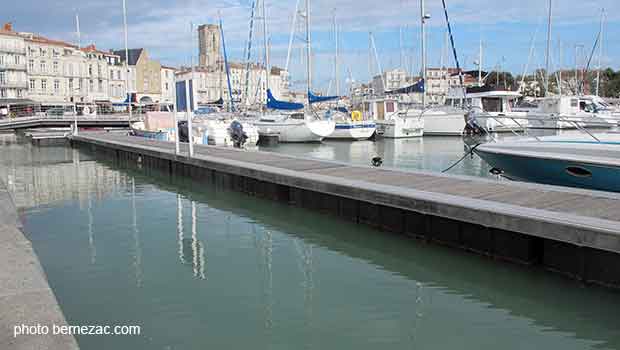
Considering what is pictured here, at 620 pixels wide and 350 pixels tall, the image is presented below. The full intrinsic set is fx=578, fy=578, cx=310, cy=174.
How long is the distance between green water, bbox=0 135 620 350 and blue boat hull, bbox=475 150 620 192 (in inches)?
167

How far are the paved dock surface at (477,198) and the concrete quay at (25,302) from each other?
570 centimetres

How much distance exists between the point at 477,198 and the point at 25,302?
22.0 feet

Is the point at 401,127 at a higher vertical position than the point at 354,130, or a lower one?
higher

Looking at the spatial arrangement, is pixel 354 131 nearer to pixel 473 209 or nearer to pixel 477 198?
pixel 477 198

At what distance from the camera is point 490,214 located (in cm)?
819

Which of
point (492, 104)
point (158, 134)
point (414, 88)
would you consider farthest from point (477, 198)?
point (492, 104)

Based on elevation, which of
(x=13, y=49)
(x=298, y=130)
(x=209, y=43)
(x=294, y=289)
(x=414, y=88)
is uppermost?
(x=209, y=43)

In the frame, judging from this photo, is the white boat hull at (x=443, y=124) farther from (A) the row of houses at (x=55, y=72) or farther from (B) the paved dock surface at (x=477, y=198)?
(A) the row of houses at (x=55, y=72)

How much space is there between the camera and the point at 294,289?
311 inches

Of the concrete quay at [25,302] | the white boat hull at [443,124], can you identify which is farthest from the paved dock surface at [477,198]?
the white boat hull at [443,124]

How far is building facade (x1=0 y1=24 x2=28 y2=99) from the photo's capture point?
79500 millimetres

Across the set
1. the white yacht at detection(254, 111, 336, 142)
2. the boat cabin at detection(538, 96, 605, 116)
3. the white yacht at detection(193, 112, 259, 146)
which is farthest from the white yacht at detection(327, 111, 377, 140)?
the boat cabin at detection(538, 96, 605, 116)

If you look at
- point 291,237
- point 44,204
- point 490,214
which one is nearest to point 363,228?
point 291,237

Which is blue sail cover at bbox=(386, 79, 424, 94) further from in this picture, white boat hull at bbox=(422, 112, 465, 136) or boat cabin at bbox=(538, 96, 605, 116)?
boat cabin at bbox=(538, 96, 605, 116)
